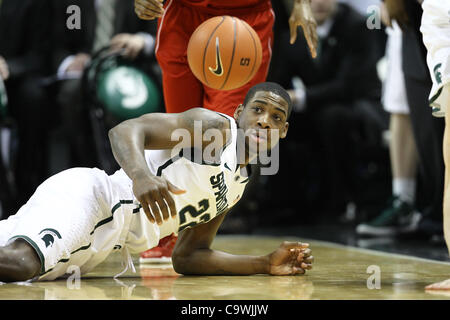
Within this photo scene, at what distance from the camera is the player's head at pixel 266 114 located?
2.82 m

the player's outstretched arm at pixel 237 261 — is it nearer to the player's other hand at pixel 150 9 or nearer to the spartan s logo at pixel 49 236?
the spartan s logo at pixel 49 236

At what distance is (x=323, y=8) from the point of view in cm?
640

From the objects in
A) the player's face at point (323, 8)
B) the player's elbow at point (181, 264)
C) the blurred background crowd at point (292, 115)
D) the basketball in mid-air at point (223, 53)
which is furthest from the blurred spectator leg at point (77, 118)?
the player's elbow at point (181, 264)

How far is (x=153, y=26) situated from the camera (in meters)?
5.85

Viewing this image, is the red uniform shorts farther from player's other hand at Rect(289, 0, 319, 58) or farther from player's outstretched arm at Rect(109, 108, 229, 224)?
player's outstretched arm at Rect(109, 108, 229, 224)

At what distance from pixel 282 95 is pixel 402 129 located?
2.61 metres

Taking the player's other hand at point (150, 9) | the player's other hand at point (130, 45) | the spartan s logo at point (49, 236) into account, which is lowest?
the spartan s logo at point (49, 236)

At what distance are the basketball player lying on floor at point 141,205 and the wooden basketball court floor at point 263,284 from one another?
82 mm

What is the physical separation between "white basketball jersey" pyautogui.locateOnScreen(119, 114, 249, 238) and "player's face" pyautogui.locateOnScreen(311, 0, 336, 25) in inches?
150

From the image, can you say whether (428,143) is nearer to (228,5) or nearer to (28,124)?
(228,5)

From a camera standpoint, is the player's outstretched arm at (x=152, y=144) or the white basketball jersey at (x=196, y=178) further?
the white basketball jersey at (x=196, y=178)

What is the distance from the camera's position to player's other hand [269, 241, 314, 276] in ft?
9.84
